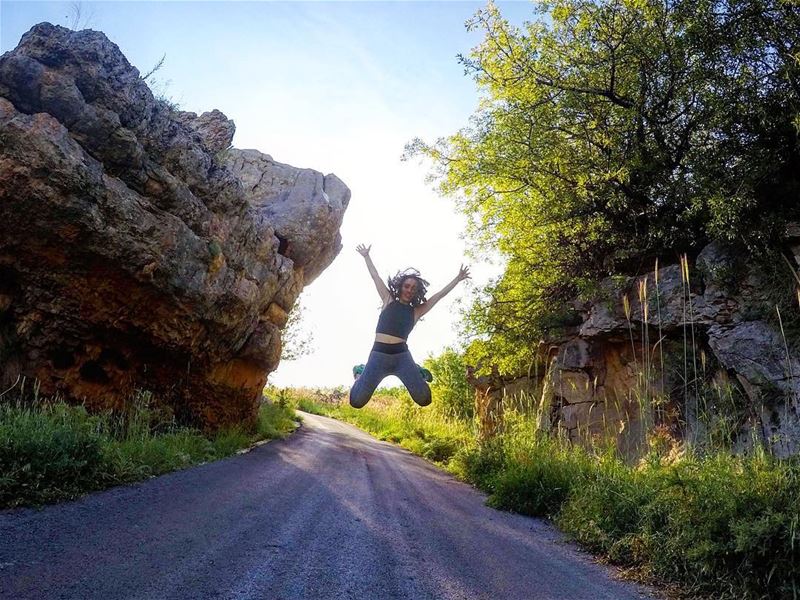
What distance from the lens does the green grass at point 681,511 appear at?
3.37 metres

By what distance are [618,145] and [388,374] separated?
6225mm

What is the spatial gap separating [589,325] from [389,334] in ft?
16.3

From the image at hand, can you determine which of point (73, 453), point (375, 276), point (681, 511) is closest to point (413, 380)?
point (375, 276)

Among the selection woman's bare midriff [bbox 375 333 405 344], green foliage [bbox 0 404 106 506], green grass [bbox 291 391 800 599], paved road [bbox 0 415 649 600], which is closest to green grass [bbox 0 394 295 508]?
green foliage [bbox 0 404 106 506]

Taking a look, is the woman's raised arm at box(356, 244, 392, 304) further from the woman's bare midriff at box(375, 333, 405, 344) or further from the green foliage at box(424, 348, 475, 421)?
the green foliage at box(424, 348, 475, 421)

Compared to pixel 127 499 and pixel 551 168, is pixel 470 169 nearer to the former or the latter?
pixel 551 168

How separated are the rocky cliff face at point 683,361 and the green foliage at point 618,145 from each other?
0.65m

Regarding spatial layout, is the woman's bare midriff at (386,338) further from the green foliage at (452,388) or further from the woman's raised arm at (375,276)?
the green foliage at (452,388)

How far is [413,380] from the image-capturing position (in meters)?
7.36

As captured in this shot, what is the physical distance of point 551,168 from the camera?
1057 cm

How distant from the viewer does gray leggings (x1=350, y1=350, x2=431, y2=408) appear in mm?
7289

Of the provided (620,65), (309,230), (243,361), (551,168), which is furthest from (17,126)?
(620,65)

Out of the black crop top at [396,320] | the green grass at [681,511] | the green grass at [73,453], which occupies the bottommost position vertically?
the green grass at [73,453]

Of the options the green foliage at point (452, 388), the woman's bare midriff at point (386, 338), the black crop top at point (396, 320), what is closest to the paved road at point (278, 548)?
the woman's bare midriff at point (386, 338)
